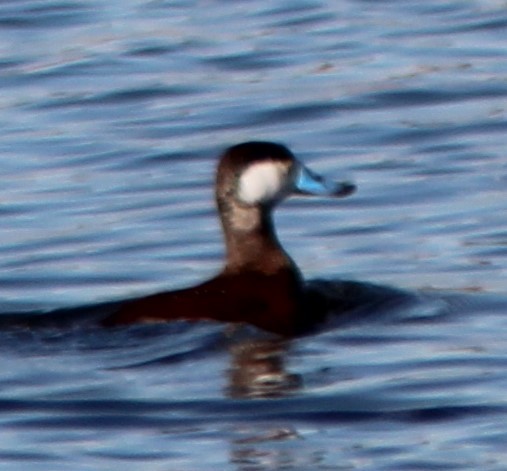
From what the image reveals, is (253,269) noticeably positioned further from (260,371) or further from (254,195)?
(260,371)

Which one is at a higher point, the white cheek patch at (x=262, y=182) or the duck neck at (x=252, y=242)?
the white cheek patch at (x=262, y=182)

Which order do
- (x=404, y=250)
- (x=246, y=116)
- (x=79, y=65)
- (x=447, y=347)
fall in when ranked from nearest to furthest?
1. (x=447, y=347)
2. (x=404, y=250)
3. (x=246, y=116)
4. (x=79, y=65)

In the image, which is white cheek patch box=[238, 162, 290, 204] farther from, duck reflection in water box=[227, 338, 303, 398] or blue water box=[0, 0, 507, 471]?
duck reflection in water box=[227, 338, 303, 398]

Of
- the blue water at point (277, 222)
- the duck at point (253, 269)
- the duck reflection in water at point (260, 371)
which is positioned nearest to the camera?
the blue water at point (277, 222)

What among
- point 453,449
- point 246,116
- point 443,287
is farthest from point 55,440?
point 246,116

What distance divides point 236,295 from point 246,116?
450cm

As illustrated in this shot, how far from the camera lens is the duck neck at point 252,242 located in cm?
1027

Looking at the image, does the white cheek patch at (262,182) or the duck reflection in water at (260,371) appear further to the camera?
the white cheek patch at (262,182)

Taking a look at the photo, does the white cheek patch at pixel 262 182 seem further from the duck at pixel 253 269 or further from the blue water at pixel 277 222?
the blue water at pixel 277 222

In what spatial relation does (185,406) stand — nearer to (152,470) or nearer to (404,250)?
(152,470)

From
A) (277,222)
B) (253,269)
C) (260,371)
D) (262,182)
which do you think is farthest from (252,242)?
(277,222)

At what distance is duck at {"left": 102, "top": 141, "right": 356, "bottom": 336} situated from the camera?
9.70 m

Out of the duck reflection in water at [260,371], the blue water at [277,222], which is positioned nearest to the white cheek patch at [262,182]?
the blue water at [277,222]

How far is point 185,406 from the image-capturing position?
8.53 metres
